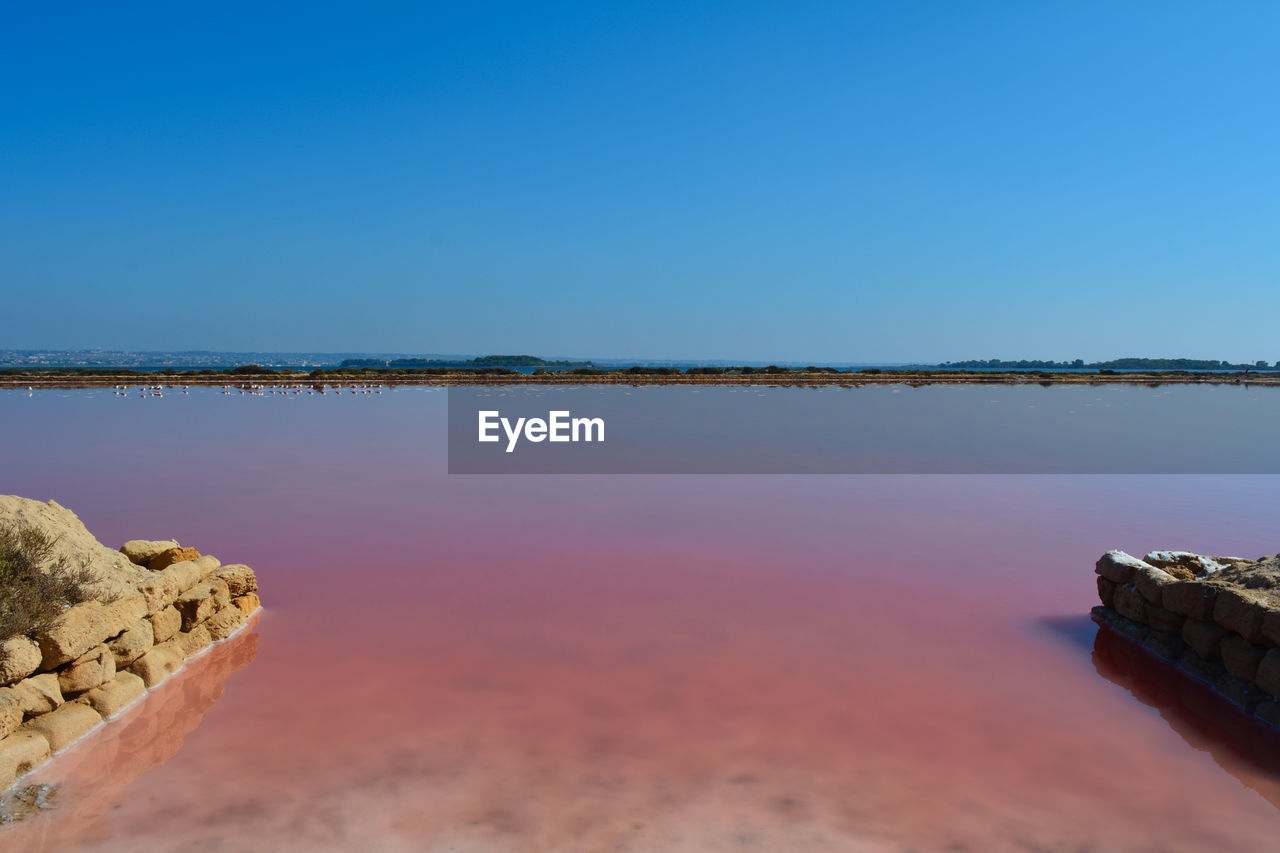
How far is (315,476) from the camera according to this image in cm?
1329

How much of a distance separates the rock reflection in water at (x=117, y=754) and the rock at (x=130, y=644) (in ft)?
0.88

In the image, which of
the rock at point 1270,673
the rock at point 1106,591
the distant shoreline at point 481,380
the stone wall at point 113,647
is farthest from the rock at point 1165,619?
the distant shoreline at point 481,380

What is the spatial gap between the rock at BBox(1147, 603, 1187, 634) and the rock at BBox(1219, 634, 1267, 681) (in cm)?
56

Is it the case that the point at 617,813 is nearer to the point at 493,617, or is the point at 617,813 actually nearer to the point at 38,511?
the point at 493,617

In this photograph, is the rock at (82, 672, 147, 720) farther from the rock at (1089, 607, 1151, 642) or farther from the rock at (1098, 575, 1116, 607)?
the rock at (1098, 575, 1116, 607)

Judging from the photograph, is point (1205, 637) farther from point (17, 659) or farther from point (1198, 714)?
point (17, 659)

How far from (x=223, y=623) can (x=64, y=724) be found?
5.86 feet

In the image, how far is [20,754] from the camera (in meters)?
4.15

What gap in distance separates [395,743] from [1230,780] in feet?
15.1

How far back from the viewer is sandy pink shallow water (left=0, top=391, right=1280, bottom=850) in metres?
3.92

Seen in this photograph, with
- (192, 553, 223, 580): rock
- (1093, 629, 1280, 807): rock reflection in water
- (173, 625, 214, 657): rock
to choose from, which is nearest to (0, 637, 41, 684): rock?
(173, 625, 214, 657): rock

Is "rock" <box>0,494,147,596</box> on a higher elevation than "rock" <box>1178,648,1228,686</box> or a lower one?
higher

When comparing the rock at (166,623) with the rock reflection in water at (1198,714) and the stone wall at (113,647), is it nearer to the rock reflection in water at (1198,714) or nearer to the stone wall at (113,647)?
the stone wall at (113,647)

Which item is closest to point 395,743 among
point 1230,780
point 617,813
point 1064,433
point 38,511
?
point 617,813
